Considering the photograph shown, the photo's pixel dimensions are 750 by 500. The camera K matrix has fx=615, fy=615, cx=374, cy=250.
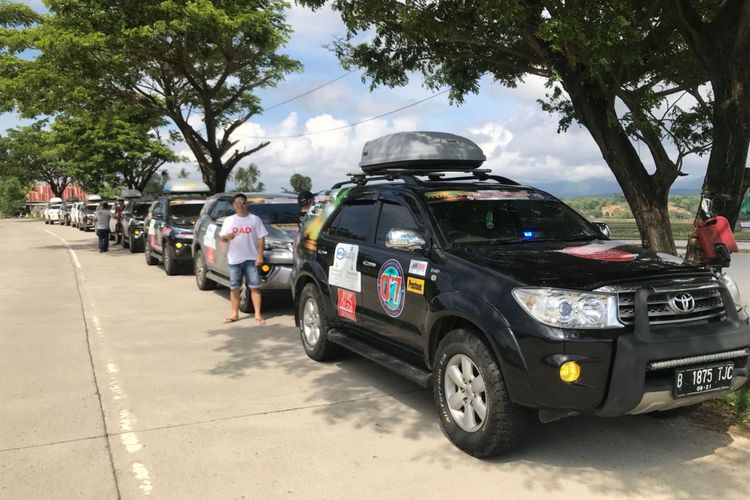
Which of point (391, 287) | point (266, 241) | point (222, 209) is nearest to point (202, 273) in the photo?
point (222, 209)

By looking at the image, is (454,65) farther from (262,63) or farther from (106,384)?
(262,63)

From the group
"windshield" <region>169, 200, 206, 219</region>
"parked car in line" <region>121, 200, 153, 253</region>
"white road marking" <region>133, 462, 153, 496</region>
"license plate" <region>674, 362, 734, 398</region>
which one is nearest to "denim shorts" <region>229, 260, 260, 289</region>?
"white road marking" <region>133, 462, 153, 496</region>

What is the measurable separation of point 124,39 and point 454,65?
10163mm

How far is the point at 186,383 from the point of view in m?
5.66

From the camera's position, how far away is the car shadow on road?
143 inches

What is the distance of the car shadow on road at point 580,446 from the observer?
3.62 meters

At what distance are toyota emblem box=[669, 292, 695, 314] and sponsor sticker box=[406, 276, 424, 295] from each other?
5.34 feet

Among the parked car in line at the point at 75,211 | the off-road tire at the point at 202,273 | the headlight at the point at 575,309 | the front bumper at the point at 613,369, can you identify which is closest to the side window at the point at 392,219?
the headlight at the point at 575,309

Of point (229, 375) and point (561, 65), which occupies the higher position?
point (561, 65)

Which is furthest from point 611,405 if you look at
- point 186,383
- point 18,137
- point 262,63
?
point 18,137

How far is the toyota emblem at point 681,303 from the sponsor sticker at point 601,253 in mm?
478

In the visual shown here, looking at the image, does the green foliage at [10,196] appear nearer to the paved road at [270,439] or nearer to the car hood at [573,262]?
the paved road at [270,439]

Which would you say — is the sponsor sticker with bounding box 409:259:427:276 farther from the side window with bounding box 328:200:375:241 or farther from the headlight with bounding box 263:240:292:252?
the headlight with bounding box 263:240:292:252

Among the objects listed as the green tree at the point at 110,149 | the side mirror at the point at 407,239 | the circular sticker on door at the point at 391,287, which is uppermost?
the green tree at the point at 110,149
